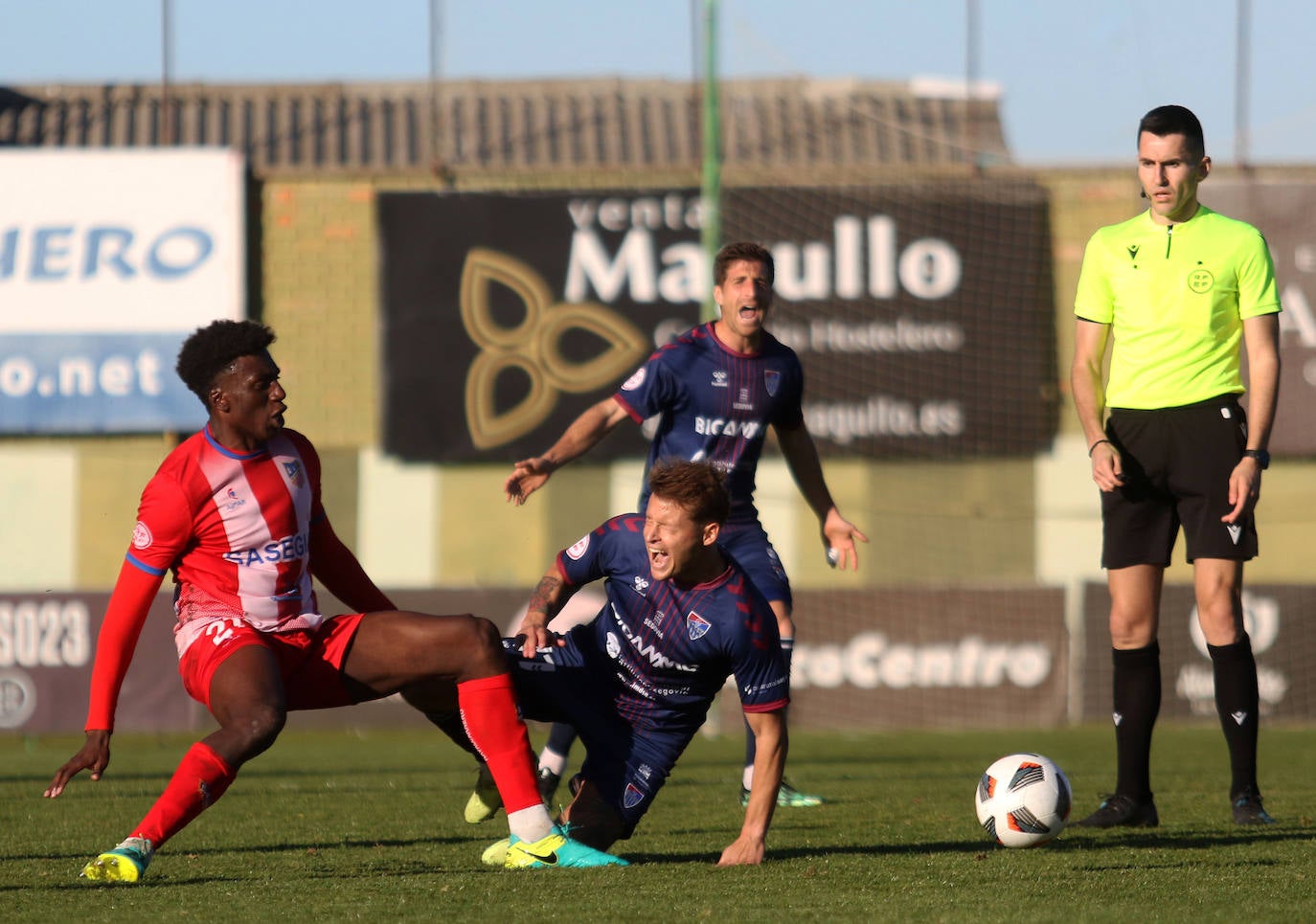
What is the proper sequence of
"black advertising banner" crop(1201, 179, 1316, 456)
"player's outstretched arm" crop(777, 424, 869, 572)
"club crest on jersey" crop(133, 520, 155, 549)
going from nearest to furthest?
"club crest on jersey" crop(133, 520, 155, 549)
"player's outstretched arm" crop(777, 424, 869, 572)
"black advertising banner" crop(1201, 179, 1316, 456)

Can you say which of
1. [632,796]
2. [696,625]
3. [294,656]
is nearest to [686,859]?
[632,796]

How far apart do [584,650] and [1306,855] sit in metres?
2.17

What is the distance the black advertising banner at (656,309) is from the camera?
16.8 metres

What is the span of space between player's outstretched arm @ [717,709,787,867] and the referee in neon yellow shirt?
1445 mm

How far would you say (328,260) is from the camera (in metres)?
17.6

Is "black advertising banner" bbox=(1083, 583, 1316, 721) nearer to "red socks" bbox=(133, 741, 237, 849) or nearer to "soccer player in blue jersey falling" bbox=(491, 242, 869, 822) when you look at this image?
"soccer player in blue jersey falling" bbox=(491, 242, 869, 822)

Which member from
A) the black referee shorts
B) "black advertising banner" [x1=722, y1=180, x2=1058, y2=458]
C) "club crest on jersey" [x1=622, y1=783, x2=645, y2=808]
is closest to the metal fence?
"black advertising banner" [x1=722, y1=180, x2=1058, y2=458]

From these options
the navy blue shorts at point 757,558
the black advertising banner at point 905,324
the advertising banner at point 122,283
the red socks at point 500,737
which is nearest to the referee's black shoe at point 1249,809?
the navy blue shorts at point 757,558

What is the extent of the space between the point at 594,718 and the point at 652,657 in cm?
33

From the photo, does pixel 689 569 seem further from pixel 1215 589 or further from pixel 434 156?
pixel 434 156

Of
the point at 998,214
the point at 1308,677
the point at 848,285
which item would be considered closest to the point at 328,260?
the point at 848,285

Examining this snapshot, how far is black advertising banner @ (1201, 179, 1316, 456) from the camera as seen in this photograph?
644 inches

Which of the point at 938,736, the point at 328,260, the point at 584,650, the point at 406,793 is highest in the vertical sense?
the point at 328,260

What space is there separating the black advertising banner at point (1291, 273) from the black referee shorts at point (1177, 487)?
1123 cm
